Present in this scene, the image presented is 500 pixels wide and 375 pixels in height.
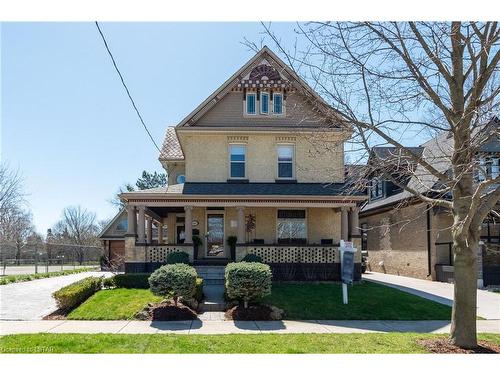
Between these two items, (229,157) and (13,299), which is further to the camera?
(229,157)

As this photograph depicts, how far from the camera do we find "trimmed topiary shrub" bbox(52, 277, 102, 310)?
1224 centimetres

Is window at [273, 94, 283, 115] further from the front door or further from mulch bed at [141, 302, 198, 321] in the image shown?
mulch bed at [141, 302, 198, 321]

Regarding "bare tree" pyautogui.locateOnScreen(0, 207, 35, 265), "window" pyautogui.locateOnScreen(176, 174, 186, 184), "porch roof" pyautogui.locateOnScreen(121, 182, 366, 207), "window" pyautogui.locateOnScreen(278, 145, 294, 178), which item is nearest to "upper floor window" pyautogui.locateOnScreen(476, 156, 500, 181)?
"porch roof" pyautogui.locateOnScreen(121, 182, 366, 207)

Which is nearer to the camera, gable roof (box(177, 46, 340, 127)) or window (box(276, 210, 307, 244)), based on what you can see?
gable roof (box(177, 46, 340, 127))

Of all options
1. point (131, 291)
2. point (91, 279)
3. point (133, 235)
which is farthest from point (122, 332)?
point (133, 235)

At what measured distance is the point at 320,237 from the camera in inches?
805

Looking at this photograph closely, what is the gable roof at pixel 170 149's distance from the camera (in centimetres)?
2407

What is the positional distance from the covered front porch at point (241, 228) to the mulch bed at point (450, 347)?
8383 millimetres

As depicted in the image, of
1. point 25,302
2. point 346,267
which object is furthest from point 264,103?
point 25,302

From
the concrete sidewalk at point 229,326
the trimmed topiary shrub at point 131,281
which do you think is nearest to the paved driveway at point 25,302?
the concrete sidewalk at point 229,326

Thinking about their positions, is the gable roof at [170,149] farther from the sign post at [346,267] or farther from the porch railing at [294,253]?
the sign post at [346,267]

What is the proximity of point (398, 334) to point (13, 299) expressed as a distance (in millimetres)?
12549

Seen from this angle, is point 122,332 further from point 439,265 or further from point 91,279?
point 439,265

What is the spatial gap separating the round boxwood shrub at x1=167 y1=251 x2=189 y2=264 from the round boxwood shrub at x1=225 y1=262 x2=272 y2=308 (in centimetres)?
525
